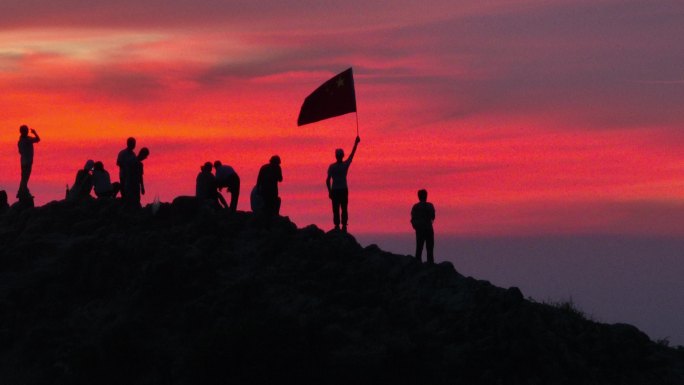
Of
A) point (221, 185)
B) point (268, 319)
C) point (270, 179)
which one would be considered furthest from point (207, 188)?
point (268, 319)

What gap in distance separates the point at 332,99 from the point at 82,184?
9.13 m

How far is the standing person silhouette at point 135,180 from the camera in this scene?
40.3 m

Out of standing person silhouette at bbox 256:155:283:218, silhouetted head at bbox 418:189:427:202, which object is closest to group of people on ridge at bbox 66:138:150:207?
standing person silhouette at bbox 256:155:283:218

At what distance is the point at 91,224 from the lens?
42.0 meters

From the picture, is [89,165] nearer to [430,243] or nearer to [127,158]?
[127,158]

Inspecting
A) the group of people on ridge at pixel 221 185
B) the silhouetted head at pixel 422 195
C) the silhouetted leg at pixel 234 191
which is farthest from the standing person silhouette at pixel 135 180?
the silhouetted head at pixel 422 195

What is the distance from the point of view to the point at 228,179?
41531 millimetres

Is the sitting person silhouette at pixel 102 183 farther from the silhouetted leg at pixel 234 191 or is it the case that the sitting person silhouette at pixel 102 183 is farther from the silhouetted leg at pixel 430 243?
the silhouetted leg at pixel 430 243

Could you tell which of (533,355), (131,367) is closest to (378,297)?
(533,355)

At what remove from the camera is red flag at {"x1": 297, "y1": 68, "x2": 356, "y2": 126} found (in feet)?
133

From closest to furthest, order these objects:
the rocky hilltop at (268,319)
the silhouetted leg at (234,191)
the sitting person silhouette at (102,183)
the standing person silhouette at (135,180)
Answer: the rocky hilltop at (268,319) < the standing person silhouette at (135,180) < the silhouetted leg at (234,191) < the sitting person silhouette at (102,183)

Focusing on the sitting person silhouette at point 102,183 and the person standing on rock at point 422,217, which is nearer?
the person standing on rock at point 422,217

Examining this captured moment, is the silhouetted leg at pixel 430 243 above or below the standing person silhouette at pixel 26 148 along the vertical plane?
below

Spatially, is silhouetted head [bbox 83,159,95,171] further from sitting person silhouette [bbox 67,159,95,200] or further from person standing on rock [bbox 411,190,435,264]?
person standing on rock [bbox 411,190,435,264]
